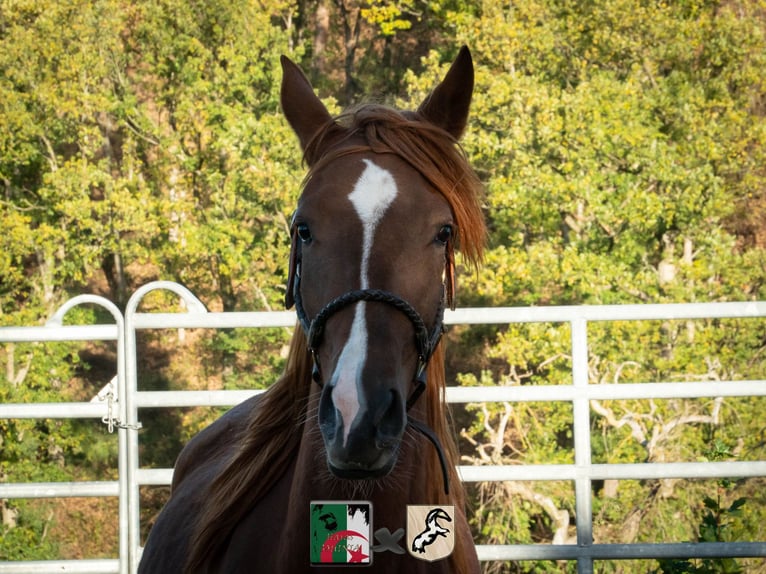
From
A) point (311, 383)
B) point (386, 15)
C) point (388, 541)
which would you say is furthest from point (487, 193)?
point (388, 541)

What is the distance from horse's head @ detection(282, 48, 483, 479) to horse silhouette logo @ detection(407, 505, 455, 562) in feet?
0.68

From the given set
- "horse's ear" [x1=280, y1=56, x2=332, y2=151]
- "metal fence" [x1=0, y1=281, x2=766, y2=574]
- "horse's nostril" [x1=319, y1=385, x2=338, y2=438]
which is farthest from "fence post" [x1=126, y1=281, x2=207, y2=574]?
"horse's nostril" [x1=319, y1=385, x2=338, y2=438]

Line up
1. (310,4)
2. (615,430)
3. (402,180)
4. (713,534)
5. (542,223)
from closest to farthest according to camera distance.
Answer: (402,180), (713,534), (615,430), (542,223), (310,4)

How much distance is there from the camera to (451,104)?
6.43ft

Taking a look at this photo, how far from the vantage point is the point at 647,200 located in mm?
13055

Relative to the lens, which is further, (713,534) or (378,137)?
(713,534)

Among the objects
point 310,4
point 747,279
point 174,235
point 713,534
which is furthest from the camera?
point 310,4

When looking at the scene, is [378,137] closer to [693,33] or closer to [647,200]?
[647,200]

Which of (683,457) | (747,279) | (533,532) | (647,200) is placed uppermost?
(647,200)

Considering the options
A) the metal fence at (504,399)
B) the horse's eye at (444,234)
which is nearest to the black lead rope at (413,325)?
the horse's eye at (444,234)

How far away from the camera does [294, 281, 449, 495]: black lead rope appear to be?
161cm

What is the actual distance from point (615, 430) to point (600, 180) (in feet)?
11.6

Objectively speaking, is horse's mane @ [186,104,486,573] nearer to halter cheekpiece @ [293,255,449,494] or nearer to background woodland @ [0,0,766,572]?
halter cheekpiece @ [293,255,449,494]

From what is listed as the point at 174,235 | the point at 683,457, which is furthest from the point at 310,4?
the point at 683,457
